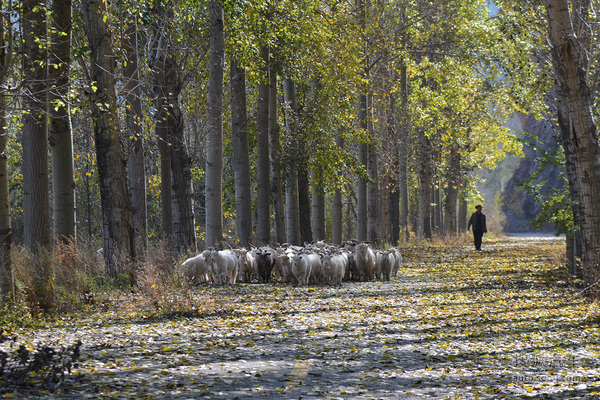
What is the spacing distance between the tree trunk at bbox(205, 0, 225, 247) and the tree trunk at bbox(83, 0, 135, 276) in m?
4.98

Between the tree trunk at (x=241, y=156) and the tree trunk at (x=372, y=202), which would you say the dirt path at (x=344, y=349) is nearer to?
the tree trunk at (x=241, y=156)

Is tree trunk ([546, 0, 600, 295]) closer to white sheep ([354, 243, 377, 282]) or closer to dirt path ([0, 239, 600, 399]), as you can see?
dirt path ([0, 239, 600, 399])

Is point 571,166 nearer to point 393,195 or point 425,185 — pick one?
point 393,195

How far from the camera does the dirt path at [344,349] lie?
7.14 meters

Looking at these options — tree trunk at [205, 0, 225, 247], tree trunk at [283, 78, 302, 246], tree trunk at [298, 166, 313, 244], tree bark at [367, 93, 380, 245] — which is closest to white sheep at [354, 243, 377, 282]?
tree trunk at [205, 0, 225, 247]

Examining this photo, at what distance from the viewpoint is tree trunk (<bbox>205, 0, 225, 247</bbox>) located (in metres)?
19.1

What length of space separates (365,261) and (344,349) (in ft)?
33.6

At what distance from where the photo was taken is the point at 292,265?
17.6 m

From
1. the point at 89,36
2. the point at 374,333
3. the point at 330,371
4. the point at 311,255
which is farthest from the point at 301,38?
the point at 330,371

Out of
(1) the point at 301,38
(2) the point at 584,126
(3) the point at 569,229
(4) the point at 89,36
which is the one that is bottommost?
(3) the point at 569,229

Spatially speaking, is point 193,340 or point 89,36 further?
point 89,36

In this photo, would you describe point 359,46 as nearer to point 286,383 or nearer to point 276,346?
point 276,346

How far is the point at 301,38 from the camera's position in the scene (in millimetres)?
23172

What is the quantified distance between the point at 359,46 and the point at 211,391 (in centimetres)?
2303
